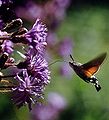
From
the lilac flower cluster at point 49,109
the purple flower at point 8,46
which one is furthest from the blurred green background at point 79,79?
the purple flower at point 8,46

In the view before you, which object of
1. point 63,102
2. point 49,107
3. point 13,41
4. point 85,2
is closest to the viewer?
point 13,41

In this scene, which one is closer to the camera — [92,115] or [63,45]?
[92,115]

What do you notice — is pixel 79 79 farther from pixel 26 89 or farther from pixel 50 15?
pixel 26 89

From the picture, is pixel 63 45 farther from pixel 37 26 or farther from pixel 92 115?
pixel 37 26

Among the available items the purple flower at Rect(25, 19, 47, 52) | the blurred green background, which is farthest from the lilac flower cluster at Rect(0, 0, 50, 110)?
the blurred green background

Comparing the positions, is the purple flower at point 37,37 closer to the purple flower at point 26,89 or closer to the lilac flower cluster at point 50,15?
the purple flower at point 26,89

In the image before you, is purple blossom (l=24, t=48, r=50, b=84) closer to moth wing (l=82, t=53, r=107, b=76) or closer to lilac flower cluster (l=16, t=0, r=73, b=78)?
moth wing (l=82, t=53, r=107, b=76)

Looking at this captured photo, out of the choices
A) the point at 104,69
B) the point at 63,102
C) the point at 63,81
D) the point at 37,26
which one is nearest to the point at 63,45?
the point at 63,102
